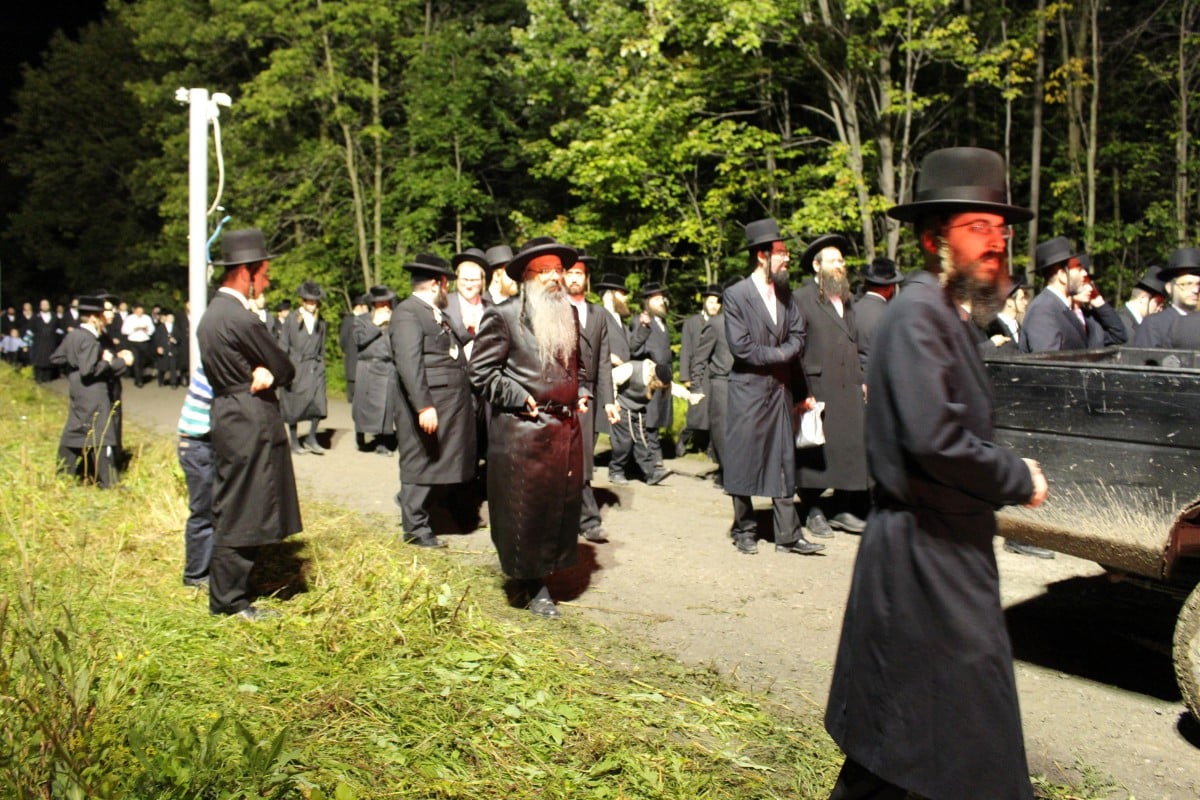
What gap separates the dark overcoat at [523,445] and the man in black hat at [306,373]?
7.66 meters

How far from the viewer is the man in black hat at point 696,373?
11.6m

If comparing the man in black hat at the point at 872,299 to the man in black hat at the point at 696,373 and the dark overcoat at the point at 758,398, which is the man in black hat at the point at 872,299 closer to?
the dark overcoat at the point at 758,398

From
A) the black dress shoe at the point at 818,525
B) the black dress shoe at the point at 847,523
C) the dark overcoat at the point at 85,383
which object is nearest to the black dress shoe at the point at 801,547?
the black dress shoe at the point at 818,525

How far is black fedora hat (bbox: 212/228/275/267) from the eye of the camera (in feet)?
19.2

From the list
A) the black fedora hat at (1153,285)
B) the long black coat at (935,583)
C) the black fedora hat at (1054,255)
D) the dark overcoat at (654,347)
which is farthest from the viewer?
the dark overcoat at (654,347)

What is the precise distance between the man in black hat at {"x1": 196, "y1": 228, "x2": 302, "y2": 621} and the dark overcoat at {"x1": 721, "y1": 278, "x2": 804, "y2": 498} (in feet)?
10.5

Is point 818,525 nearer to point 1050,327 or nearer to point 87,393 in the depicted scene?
point 1050,327

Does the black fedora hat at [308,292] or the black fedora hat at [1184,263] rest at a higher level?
the black fedora hat at [308,292]

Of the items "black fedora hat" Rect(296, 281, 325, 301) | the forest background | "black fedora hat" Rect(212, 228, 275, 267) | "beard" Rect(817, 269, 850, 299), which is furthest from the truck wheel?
the forest background

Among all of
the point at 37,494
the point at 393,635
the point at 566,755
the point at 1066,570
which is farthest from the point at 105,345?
the point at 1066,570

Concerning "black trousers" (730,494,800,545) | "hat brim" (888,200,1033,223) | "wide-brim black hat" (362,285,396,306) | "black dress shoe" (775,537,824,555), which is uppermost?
"wide-brim black hat" (362,285,396,306)

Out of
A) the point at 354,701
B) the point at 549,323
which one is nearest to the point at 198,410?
the point at 549,323

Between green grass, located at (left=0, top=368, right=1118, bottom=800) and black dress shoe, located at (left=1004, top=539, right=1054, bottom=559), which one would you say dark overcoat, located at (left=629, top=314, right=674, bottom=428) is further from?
green grass, located at (left=0, top=368, right=1118, bottom=800)

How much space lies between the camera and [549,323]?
20.3 feet
